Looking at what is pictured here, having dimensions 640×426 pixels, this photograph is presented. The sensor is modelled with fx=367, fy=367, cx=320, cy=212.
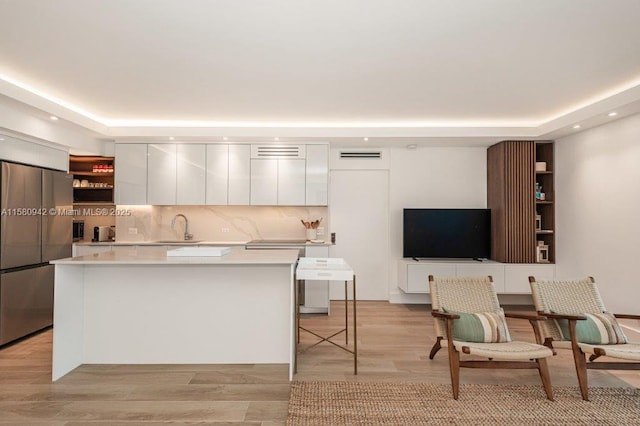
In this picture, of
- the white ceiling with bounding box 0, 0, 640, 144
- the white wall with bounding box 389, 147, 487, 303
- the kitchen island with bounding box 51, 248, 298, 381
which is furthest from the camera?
the white wall with bounding box 389, 147, 487, 303

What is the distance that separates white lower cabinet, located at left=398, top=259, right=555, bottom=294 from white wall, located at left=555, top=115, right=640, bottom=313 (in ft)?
1.17

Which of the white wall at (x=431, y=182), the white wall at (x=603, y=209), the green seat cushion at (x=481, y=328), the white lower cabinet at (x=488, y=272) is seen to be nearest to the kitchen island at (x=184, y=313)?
the green seat cushion at (x=481, y=328)

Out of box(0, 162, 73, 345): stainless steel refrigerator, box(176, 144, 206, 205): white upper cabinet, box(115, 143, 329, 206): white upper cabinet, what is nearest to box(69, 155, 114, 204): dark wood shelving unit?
box(115, 143, 329, 206): white upper cabinet

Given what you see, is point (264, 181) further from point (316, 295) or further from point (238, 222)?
point (316, 295)

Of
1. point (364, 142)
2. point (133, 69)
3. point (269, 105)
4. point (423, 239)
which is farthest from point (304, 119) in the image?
point (423, 239)

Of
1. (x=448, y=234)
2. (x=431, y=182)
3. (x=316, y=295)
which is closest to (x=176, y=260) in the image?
(x=316, y=295)

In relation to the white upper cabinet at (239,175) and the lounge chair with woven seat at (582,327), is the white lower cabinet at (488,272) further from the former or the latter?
the white upper cabinet at (239,175)

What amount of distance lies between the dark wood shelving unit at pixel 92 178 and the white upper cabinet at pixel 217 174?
5.07 ft

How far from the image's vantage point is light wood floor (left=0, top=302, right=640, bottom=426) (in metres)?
2.51

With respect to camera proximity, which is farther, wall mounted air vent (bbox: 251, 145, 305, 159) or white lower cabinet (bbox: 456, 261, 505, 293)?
wall mounted air vent (bbox: 251, 145, 305, 159)

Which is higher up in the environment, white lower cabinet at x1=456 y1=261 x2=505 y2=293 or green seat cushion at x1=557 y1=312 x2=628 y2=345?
white lower cabinet at x1=456 y1=261 x2=505 y2=293

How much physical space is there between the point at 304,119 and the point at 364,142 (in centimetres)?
107

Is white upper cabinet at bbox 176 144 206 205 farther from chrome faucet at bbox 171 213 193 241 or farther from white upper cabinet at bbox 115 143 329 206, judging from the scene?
chrome faucet at bbox 171 213 193 241

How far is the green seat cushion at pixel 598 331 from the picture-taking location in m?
2.96
